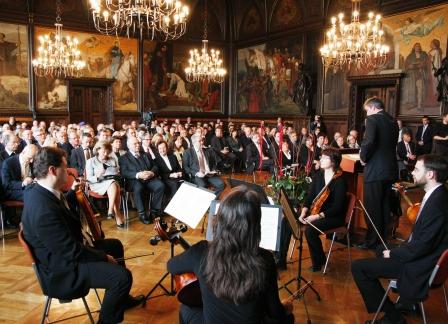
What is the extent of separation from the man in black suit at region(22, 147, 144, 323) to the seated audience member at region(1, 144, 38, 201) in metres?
2.90

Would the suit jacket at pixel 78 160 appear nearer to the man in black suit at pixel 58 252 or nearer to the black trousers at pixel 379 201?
the man in black suit at pixel 58 252

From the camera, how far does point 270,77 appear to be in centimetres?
1656

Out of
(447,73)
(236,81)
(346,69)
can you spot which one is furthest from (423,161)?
(236,81)

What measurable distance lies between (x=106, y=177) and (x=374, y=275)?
451 cm

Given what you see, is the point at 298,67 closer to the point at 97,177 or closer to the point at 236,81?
the point at 236,81

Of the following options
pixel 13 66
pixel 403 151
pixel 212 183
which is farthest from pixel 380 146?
pixel 13 66

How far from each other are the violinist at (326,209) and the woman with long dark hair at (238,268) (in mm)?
2563

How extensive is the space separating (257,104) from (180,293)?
1550 cm

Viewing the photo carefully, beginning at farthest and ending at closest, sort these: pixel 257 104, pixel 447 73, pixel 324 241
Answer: pixel 257 104
pixel 447 73
pixel 324 241

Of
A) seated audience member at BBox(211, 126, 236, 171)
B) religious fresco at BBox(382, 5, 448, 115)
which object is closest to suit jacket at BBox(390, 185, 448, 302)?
seated audience member at BBox(211, 126, 236, 171)

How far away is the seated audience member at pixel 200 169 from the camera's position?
733 centimetres

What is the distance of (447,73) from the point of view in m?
10.4

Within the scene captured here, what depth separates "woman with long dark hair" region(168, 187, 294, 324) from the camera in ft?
6.07

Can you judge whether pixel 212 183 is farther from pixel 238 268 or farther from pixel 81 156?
pixel 238 268
